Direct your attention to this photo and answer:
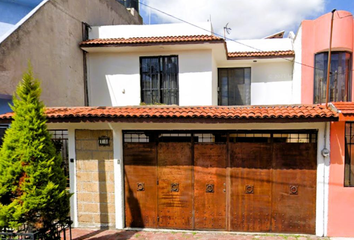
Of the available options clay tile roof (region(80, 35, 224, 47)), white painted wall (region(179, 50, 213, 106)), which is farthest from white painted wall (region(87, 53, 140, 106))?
white painted wall (region(179, 50, 213, 106))

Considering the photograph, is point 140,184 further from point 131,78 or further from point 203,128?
point 131,78

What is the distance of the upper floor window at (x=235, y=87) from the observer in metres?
11.2

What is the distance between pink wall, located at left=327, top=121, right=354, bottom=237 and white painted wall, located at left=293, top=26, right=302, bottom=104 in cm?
475

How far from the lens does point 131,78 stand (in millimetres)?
9516

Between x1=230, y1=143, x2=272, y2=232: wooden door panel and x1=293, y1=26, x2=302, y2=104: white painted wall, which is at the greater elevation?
x1=293, y1=26, x2=302, y2=104: white painted wall

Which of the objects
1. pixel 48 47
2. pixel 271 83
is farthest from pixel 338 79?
pixel 48 47

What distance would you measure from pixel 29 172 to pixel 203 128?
13.6 feet

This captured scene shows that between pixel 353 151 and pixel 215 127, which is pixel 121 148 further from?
pixel 353 151

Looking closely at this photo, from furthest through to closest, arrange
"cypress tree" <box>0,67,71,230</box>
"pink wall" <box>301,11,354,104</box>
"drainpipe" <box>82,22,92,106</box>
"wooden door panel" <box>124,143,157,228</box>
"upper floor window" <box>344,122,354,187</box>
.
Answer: "drainpipe" <box>82,22,92,106</box> → "pink wall" <box>301,11,354,104</box> → "wooden door panel" <box>124,143,157,228</box> → "upper floor window" <box>344,122,354,187</box> → "cypress tree" <box>0,67,71,230</box>

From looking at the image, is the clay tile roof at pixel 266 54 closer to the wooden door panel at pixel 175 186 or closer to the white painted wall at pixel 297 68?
the white painted wall at pixel 297 68

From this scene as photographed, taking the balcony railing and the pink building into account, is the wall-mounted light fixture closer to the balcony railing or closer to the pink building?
the pink building

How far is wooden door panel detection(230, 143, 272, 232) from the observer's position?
5.70 meters

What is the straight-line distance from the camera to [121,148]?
6027 mm

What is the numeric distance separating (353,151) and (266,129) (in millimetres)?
2263
